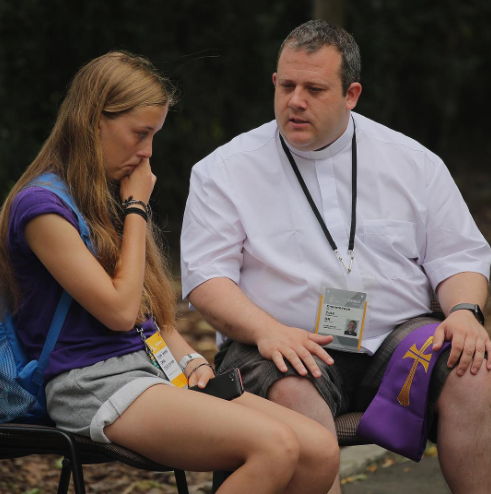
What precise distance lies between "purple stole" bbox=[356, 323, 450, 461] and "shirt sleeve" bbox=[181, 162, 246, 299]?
71 centimetres

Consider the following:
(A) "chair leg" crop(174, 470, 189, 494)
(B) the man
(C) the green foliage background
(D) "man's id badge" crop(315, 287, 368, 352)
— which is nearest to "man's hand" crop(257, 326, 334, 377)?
(B) the man

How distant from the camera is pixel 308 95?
3.34 meters

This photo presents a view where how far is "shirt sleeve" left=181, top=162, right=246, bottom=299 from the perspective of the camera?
3.27m

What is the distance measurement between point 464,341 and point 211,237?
39.4 inches

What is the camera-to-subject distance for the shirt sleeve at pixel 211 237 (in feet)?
10.7

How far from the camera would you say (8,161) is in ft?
20.0

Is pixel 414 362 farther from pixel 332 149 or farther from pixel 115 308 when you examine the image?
pixel 115 308

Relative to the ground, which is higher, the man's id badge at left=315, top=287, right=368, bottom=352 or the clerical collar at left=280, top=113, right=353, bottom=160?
the clerical collar at left=280, top=113, right=353, bottom=160

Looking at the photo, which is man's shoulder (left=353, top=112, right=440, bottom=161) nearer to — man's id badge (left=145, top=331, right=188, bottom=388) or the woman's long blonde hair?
the woman's long blonde hair

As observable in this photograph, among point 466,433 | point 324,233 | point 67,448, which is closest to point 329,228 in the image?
point 324,233

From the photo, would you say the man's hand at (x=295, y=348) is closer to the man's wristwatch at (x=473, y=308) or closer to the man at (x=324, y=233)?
the man at (x=324, y=233)

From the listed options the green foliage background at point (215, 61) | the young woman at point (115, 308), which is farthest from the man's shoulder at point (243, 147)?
the green foliage background at point (215, 61)

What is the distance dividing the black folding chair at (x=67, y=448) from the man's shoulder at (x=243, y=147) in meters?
1.27

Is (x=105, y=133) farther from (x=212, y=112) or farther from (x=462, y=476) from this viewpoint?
(x=212, y=112)
